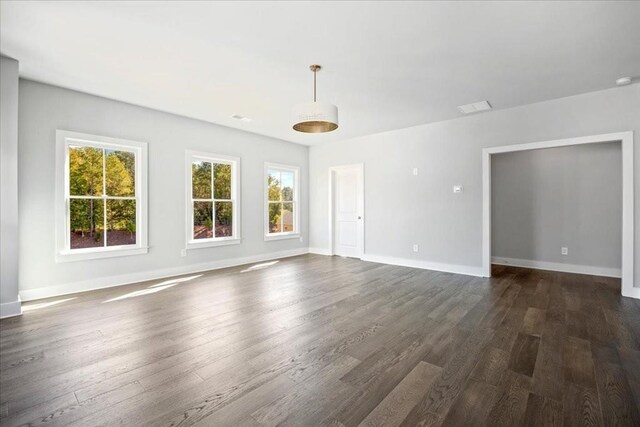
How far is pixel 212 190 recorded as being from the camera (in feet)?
18.9

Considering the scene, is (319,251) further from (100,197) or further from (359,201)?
(100,197)

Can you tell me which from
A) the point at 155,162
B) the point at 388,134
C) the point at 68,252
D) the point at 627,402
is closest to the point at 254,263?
the point at 155,162

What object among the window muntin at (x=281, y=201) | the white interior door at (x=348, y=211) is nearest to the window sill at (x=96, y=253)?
the window muntin at (x=281, y=201)

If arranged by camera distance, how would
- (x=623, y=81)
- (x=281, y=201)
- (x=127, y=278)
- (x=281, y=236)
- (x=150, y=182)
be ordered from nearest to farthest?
(x=623, y=81)
(x=127, y=278)
(x=150, y=182)
(x=281, y=236)
(x=281, y=201)

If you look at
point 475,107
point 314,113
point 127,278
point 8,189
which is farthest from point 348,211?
point 8,189

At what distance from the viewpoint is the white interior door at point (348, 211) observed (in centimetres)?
682

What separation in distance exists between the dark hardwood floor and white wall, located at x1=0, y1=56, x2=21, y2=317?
0.33m

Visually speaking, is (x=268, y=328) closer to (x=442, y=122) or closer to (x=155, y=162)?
(x=155, y=162)

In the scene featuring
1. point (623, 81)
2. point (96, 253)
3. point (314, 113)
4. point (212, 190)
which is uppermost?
point (623, 81)

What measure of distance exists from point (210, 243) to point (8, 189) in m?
2.81

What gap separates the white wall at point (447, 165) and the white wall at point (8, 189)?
5347mm

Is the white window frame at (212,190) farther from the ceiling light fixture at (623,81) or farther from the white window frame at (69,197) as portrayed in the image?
the ceiling light fixture at (623,81)

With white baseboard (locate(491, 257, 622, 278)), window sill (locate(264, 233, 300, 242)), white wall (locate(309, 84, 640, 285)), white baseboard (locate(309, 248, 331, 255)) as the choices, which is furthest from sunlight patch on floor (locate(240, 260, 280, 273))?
white baseboard (locate(491, 257, 622, 278))

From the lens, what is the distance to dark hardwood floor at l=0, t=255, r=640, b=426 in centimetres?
173
